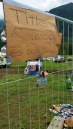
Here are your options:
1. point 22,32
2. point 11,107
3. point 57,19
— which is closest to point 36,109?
point 11,107

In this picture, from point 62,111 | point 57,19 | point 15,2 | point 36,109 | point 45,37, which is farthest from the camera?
point 36,109

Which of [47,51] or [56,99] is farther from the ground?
[47,51]

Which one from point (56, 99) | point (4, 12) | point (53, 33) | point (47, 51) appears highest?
point (4, 12)

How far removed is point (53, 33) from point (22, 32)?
54 cm

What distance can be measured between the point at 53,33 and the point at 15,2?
0.63 m

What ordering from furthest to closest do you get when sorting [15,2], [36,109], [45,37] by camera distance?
[36,109], [45,37], [15,2]

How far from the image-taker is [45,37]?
2.50 m

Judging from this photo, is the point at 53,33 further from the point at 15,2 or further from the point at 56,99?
the point at 56,99

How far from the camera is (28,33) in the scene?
2.25m

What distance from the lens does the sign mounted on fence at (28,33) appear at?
2039mm

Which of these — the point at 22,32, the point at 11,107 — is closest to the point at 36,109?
the point at 11,107

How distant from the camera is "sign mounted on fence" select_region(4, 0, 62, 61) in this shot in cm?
204

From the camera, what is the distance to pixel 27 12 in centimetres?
225

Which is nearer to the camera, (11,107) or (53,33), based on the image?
(53,33)
